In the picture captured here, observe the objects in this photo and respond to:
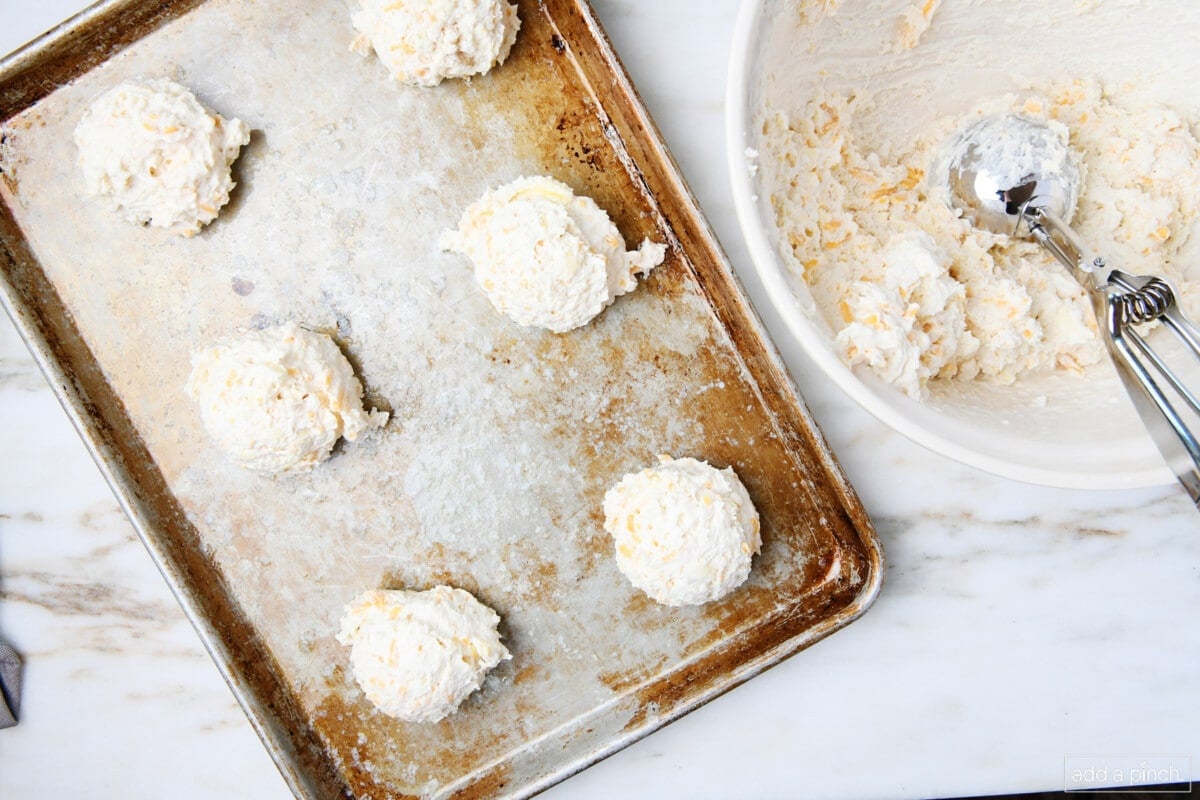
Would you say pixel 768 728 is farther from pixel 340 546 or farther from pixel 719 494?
pixel 340 546

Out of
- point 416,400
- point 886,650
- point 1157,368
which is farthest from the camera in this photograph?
point 886,650

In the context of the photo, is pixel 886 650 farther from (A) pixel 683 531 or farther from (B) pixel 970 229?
(B) pixel 970 229

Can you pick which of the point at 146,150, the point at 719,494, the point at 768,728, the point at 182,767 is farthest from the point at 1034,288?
the point at 182,767

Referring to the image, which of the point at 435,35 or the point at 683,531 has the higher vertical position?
the point at 435,35

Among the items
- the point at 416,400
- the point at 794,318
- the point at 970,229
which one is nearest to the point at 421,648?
the point at 416,400

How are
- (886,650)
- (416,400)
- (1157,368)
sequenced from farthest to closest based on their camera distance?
(886,650) → (416,400) → (1157,368)
